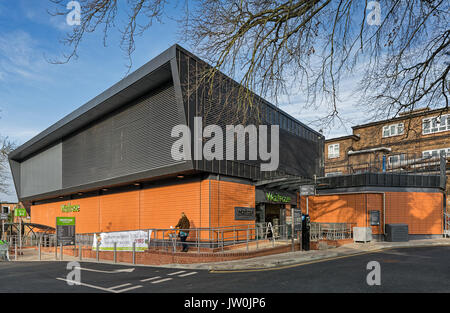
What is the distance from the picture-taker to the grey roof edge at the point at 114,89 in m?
17.4

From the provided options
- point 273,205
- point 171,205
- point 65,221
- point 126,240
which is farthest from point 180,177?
point 273,205

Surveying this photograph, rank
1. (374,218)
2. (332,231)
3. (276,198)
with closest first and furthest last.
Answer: (332,231), (276,198), (374,218)

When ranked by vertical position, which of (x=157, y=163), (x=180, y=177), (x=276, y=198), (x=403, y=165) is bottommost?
(x=276, y=198)

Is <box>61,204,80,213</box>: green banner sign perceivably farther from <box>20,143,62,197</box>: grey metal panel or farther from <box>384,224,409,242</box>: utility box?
<box>384,224,409,242</box>: utility box

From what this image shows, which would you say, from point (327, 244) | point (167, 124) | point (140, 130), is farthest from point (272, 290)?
point (140, 130)

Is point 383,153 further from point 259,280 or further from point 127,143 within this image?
point 259,280

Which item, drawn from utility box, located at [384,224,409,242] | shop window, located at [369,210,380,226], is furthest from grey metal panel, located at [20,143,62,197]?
utility box, located at [384,224,409,242]

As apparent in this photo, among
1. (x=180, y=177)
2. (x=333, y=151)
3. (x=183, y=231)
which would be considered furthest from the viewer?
(x=333, y=151)

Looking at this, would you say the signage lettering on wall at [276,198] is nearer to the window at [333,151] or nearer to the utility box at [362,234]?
the utility box at [362,234]

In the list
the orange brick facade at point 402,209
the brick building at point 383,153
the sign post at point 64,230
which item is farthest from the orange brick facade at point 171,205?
the brick building at point 383,153

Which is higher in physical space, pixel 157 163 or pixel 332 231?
pixel 157 163

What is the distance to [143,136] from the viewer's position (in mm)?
21047

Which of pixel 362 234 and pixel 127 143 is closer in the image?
Answer: pixel 362 234

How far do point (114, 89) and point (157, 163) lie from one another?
6004mm
